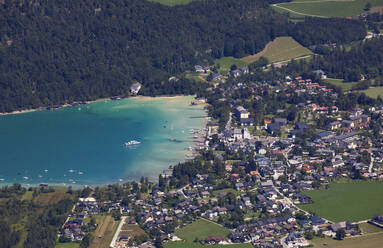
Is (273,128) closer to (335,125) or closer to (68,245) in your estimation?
(335,125)

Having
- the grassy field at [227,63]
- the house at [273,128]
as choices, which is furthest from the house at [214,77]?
the house at [273,128]

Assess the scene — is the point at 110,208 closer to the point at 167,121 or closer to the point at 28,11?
the point at 167,121

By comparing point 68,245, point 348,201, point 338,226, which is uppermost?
point 348,201

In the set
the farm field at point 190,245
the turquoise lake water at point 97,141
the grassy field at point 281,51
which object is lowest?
the farm field at point 190,245

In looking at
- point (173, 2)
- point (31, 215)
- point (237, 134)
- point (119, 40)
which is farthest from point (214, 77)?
point (31, 215)

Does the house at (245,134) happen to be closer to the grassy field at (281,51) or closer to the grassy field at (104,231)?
the grassy field at (104,231)

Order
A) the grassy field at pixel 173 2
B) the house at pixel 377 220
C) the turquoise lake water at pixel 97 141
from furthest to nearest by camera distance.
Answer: the grassy field at pixel 173 2 → the turquoise lake water at pixel 97 141 → the house at pixel 377 220
